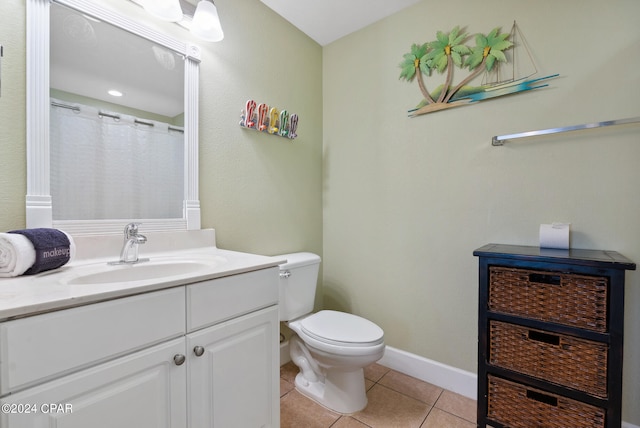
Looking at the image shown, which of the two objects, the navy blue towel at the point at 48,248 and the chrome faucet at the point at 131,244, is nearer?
the navy blue towel at the point at 48,248

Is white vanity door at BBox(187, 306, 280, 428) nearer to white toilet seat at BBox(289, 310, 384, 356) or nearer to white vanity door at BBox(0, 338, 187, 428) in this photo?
white vanity door at BBox(0, 338, 187, 428)

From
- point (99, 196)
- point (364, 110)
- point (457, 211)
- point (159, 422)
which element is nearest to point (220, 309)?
point (159, 422)

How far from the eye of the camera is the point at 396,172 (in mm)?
1911

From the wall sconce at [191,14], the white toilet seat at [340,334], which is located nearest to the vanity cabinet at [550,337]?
the white toilet seat at [340,334]

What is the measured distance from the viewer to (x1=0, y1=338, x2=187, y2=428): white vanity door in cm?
62

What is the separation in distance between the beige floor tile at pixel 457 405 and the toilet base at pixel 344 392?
17.3 inches

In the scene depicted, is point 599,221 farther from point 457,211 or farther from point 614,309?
point 457,211

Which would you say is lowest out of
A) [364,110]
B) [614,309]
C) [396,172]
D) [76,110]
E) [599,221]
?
[614,309]

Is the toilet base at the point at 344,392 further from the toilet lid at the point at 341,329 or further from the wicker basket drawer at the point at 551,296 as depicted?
the wicker basket drawer at the point at 551,296

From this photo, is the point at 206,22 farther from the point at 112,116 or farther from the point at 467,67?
the point at 467,67

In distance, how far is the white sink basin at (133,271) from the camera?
96cm

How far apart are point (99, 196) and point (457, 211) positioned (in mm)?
1816

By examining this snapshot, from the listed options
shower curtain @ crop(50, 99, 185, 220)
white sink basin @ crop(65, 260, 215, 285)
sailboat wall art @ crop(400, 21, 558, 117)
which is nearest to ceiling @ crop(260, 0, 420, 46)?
sailboat wall art @ crop(400, 21, 558, 117)

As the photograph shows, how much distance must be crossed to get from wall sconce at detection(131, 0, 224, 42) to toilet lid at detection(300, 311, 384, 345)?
160 centimetres
